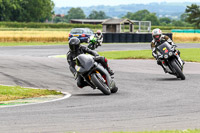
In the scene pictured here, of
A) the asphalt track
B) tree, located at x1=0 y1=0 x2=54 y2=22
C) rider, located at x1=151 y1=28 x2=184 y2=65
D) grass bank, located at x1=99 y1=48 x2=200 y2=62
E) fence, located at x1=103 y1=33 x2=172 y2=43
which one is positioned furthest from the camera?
tree, located at x1=0 y1=0 x2=54 y2=22

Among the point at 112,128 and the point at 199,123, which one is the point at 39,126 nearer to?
the point at 112,128

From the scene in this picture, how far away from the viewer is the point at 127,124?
7.59 m

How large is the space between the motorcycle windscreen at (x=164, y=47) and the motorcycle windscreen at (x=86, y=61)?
449cm

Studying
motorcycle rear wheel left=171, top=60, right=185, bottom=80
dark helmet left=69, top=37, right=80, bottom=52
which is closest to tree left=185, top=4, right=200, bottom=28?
motorcycle rear wheel left=171, top=60, right=185, bottom=80

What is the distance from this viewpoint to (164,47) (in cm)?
1570

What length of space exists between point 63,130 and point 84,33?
37.1 meters

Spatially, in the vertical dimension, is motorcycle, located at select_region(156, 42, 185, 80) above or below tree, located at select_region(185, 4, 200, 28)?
above

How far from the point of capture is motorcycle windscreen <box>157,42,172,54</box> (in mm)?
15617

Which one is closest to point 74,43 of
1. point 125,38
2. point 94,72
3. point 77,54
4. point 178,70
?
point 77,54

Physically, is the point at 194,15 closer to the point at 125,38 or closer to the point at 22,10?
the point at 22,10

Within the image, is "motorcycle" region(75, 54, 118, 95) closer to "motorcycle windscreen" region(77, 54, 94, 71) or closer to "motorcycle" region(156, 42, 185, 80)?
"motorcycle windscreen" region(77, 54, 94, 71)

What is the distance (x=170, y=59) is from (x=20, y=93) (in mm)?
5456

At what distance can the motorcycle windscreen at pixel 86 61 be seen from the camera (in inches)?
458

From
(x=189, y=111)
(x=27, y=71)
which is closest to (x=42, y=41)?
(x=27, y=71)
